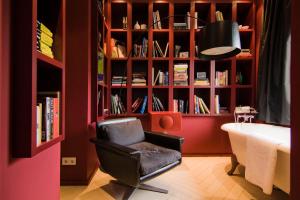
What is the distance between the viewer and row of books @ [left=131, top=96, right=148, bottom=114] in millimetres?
3363

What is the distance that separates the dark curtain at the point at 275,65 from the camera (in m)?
2.57

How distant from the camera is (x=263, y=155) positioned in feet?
5.93

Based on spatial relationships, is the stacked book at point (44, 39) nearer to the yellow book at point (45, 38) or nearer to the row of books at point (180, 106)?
the yellow book at point (45, 38)

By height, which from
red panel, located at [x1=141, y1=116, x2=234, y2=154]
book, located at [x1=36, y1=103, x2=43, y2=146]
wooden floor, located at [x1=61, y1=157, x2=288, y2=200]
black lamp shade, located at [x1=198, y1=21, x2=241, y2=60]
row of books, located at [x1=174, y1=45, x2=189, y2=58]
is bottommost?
wooden floor, located at [x1=61, y1=157, x2=288, y2=200]

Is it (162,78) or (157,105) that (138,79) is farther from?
(157,105)

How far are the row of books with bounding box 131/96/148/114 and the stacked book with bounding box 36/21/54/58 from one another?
219cm

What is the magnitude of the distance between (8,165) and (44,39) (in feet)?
2.16

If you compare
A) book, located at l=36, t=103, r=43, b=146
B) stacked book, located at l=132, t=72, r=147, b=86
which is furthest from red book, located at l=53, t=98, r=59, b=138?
stacked book, located at l=132, t=72, r=147, b=86

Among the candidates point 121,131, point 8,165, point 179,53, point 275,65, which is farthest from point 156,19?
point 8,165

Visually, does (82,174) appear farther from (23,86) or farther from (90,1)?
(90,1)

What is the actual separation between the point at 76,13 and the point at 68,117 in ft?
3.84

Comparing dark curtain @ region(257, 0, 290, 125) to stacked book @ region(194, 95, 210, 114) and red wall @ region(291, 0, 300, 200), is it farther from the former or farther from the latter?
red wall @ region(291, 0, 300, 200)

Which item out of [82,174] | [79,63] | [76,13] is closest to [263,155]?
[82,174]

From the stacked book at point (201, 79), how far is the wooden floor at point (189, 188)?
1.36m
